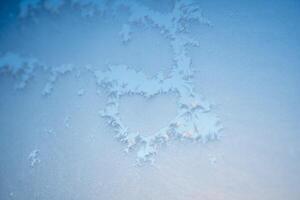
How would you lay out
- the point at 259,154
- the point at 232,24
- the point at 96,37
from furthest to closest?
the point at 96,37
the point at 232,24
the point at 259,154

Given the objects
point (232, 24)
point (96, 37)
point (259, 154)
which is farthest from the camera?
point (96, 37)

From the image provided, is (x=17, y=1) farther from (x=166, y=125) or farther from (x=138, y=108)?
(x=166, y=125)

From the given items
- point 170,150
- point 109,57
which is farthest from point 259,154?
point 109,57

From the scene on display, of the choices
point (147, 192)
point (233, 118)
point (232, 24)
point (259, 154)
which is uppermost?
point (232, 24)

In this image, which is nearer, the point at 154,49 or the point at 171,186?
the point at 171,186
